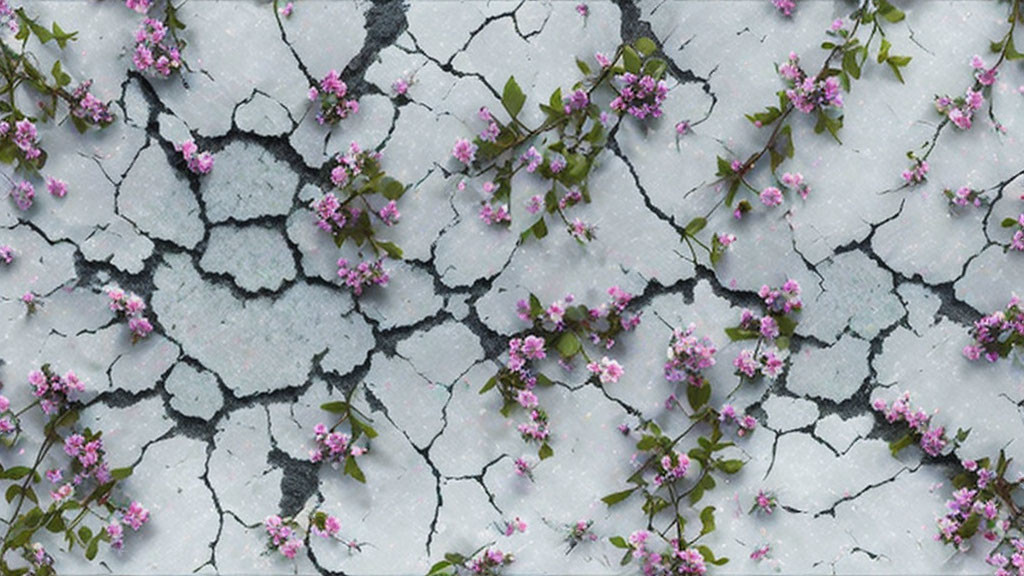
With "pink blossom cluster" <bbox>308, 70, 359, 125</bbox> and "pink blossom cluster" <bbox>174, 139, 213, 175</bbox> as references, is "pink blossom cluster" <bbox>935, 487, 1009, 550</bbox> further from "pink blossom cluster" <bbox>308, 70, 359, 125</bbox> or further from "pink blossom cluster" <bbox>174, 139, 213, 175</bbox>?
"pink blossom cluster" <bbox>174, 139, 213, 175</bbox>

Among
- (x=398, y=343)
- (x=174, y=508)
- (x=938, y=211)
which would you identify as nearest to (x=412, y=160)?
(x=398, y=343)

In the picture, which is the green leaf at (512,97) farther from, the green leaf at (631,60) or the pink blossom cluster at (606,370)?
the pink blossom cluster at (606,370)

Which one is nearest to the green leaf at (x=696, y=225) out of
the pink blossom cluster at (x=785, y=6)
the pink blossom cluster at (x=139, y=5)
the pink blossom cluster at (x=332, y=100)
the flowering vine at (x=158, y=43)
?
the pink blossom cluster at (x=785, y=6)

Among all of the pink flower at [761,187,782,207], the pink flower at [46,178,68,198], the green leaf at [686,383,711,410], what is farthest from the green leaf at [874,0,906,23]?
the pink flower at [46,178,68,198]

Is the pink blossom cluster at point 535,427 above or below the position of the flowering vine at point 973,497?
below

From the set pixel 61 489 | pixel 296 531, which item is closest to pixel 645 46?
pixel 296 531

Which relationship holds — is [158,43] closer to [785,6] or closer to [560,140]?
[560,140]

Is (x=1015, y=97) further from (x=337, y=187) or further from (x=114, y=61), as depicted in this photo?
(x=114, y=61)
